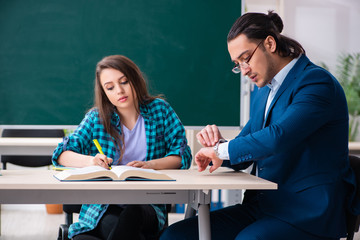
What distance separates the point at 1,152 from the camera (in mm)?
2818

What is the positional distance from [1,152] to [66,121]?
19.2 inches

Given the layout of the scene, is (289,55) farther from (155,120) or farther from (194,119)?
(194,119)

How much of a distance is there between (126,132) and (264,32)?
2.76 ft

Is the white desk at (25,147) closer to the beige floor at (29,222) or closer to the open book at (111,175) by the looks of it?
the beige floor at (29,222)

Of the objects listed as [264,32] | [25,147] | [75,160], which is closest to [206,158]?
[264,32]

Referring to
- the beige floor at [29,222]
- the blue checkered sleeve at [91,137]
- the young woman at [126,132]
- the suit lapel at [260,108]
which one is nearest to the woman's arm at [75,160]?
the young woman at [126,132]

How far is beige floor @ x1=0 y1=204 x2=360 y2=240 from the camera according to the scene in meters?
3.46

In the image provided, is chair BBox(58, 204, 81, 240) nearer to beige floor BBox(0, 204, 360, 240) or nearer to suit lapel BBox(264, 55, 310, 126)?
beige floor BBox(0, 204, 360, 240)

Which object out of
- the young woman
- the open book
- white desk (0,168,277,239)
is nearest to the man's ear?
white desk (0,168,277,239)

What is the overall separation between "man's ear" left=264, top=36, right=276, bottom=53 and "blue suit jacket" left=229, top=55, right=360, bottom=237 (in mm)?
137

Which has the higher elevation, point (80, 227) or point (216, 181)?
point (216, 181)

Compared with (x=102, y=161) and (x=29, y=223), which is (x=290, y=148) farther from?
(x=29, y=223)

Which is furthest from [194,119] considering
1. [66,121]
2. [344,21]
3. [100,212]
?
[344,21]

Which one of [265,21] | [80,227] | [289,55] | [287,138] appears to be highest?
[265,21]
